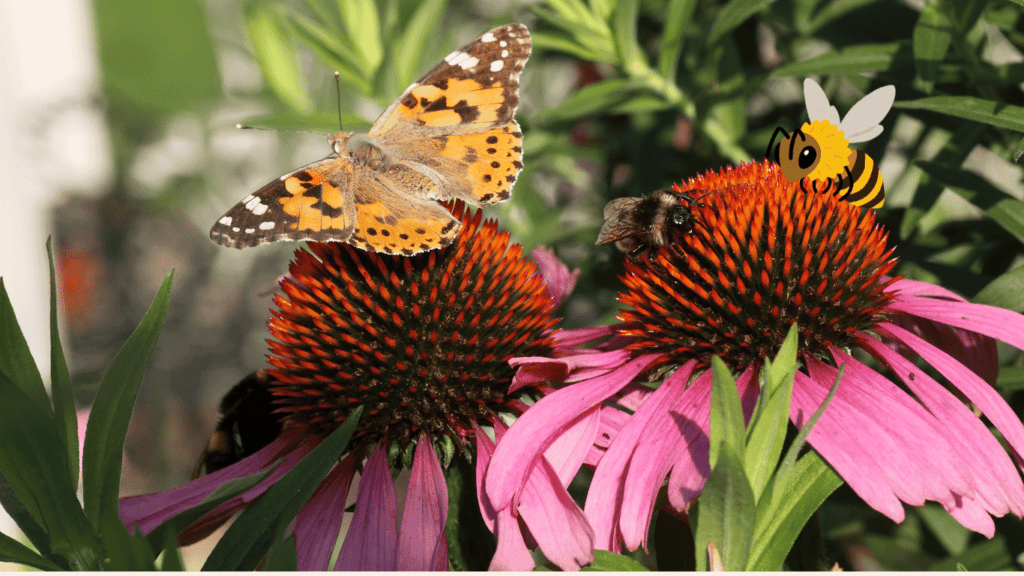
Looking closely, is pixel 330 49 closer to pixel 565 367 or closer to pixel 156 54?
pixel 565 367

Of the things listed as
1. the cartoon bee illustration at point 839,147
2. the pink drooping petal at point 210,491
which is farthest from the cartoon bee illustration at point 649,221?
the pink drooping petal at point 210,491

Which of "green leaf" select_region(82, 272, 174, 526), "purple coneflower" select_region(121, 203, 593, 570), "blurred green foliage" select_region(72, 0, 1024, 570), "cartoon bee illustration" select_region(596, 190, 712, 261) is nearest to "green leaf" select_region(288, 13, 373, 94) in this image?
"blurred green foliage" select_region(72, 0, 1024, 570)

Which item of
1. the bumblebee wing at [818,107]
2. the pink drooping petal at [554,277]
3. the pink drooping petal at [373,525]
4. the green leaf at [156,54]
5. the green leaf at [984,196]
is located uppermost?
the green leaf at [156,54]

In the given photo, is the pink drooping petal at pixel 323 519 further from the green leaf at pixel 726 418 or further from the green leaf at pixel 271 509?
the green leaf at pixel 726 418

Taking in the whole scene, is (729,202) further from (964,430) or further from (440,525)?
(440,525)

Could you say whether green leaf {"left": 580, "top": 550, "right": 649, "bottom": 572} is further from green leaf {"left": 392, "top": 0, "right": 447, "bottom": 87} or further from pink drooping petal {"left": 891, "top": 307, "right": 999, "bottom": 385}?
green leaf {"left": 392, "top": 0, "right": 447, "bottom": 87}

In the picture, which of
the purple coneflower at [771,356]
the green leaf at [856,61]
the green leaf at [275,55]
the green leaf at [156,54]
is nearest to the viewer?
the purple coneflower at [771,356]

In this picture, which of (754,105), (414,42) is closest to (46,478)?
(414,42)

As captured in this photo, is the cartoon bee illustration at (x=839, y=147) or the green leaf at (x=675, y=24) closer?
the cartoon bee illustration at (x=839, y=147)
